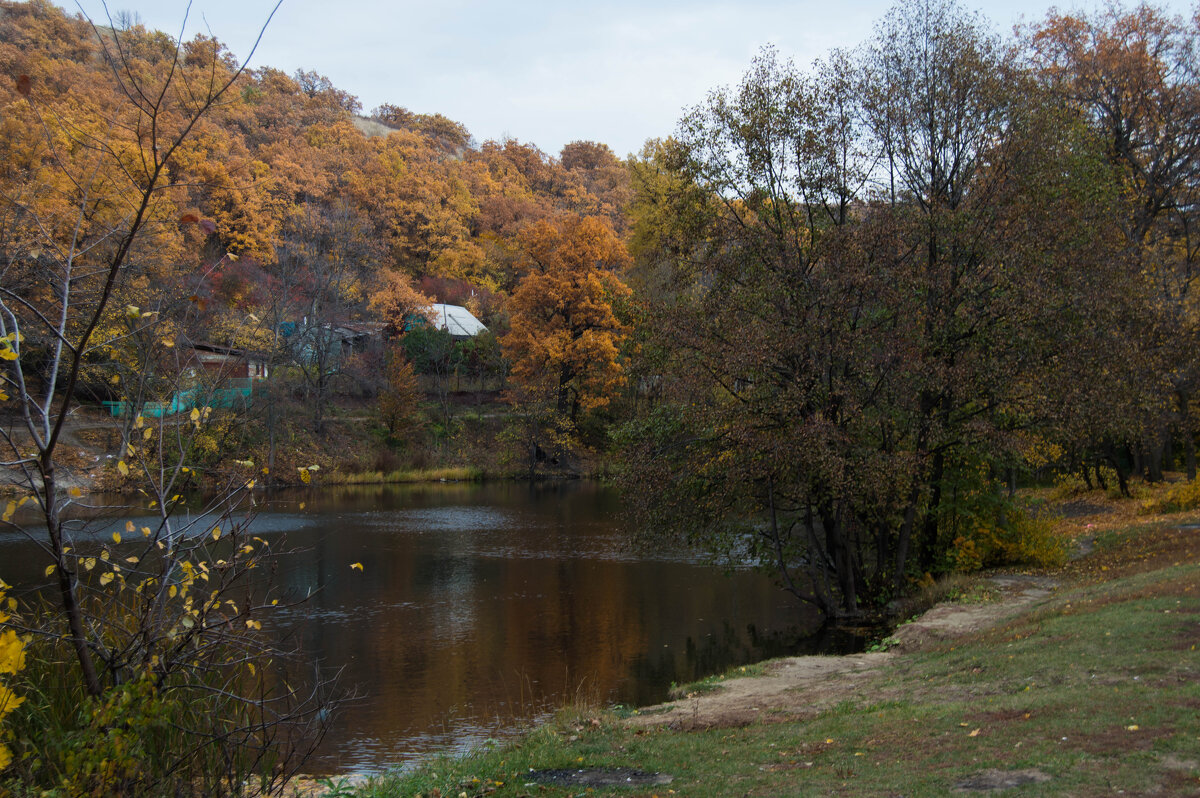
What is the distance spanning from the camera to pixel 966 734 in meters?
6.68

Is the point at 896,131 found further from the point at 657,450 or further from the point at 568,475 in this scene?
the point at 568,475

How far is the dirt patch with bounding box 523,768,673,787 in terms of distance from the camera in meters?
6.59

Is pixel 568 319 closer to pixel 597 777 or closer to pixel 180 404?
pixel 180 404

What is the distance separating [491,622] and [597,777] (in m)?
10.3

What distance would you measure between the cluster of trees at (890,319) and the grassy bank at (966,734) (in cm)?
440

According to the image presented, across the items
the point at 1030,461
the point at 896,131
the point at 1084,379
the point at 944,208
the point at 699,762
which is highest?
the point at 896,131

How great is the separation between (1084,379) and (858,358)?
3906 millimetres

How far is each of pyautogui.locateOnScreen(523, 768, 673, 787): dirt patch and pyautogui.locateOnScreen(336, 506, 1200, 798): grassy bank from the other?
104 mm

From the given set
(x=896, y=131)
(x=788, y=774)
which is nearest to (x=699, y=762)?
(x=788, y=774)

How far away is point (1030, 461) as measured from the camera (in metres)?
17.8

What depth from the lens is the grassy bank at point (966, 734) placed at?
5.59 metres

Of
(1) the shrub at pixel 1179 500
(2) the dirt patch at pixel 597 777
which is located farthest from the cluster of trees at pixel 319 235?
(1) the shrub at pixel 1179 500

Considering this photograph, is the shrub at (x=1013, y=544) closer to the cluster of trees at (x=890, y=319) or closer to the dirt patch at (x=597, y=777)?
the cluster of trees at (x=890, y=319)

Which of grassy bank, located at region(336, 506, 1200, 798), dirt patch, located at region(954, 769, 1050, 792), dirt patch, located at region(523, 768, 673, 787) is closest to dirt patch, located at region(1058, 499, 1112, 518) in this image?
grassy bank, located at region(336, 506, 1200, 798)
